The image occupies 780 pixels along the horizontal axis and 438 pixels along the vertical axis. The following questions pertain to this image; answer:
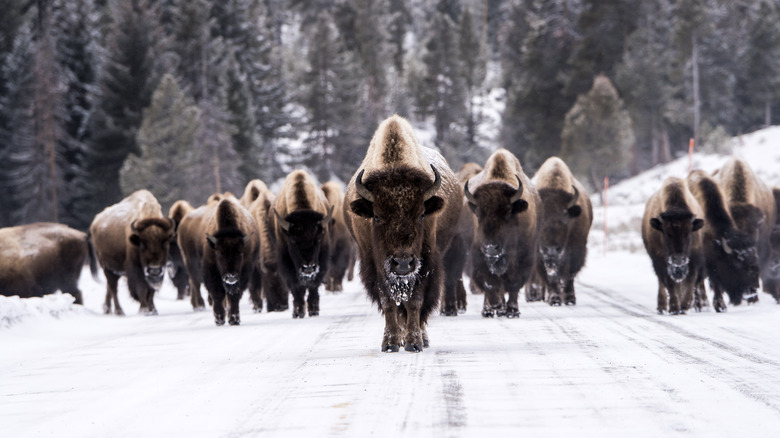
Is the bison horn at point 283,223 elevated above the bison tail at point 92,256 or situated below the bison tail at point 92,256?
above

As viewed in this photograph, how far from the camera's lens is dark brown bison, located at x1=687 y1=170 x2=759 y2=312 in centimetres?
1377

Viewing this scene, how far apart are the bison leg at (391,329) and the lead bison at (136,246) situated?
8.09 metres

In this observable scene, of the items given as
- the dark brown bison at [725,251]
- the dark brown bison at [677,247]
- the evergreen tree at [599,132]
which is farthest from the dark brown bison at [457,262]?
the evergreen tree at [599,132]

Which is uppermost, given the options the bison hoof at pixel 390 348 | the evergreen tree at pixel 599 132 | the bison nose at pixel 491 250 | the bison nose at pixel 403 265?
the evergreen tree at pixel 599 132

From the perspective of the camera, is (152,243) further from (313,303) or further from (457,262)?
(457,262)

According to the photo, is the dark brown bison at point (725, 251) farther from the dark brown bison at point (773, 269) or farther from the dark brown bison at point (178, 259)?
the dark brown bison at point (178, 259)

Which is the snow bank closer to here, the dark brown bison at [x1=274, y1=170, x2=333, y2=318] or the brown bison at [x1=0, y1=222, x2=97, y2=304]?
the brown bison at [x1=0, y1=222, x2=97, y2=304]

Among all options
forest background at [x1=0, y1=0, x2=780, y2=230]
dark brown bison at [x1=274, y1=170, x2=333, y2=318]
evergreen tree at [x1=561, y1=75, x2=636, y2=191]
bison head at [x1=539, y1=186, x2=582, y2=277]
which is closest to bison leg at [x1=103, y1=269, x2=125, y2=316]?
dark brown bison at [x1=274, y1=170, x2=333, y2=318]

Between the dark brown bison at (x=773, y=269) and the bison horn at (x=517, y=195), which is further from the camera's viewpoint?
the dark brown bison at (x=773, y=269)

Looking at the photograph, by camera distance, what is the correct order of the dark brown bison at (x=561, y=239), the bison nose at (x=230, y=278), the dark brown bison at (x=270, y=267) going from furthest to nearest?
the dark brown bison at (x=270, y=267) → the dark brown bison at (x=561, y=239) → the bison nose at (x=230, y=278)

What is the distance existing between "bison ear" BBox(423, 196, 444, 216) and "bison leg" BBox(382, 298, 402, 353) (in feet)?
2.98

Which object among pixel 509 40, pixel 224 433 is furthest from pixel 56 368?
pixel 509 40

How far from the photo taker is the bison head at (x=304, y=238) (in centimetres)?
1294

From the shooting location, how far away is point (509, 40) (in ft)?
255
